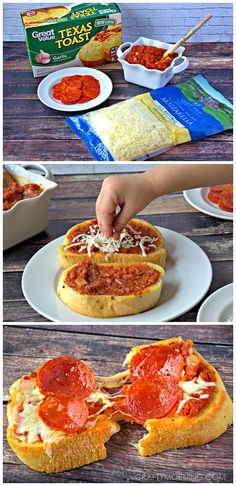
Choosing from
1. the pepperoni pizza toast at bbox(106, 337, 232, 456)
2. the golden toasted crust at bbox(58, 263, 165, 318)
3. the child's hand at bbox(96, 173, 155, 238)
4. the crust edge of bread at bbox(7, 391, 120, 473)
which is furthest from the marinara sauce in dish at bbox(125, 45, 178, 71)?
the crust edge of bread at bbox(7, 391, 120, 473)

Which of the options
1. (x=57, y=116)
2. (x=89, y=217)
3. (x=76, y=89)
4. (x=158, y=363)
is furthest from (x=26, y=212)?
(x=158, y=363)

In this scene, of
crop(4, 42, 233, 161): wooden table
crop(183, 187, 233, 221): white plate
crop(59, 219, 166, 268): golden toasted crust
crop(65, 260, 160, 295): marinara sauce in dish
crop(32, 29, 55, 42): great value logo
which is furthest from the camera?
crop(32, 29, 55, 42): great value logo

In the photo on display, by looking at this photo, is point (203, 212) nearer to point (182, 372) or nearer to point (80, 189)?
point (80, 189)

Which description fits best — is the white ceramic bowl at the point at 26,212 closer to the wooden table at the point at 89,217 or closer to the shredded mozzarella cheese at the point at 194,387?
the wooden table at the point at 89,217

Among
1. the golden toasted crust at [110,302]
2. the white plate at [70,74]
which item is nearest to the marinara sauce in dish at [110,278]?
the golden toasted crust at [110,302]

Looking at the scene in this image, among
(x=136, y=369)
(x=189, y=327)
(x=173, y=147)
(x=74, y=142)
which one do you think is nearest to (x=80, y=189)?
(x=74, y=142)

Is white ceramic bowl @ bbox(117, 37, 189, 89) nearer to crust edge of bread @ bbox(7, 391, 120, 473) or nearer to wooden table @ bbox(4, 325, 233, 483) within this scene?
Answer: wooden table @ bbox(4, 325, 233, 483)

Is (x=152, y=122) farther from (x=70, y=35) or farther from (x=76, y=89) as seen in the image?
(x=70, y=35)

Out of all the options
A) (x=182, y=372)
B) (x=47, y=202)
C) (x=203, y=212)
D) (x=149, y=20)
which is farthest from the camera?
(x=149, y=20)
